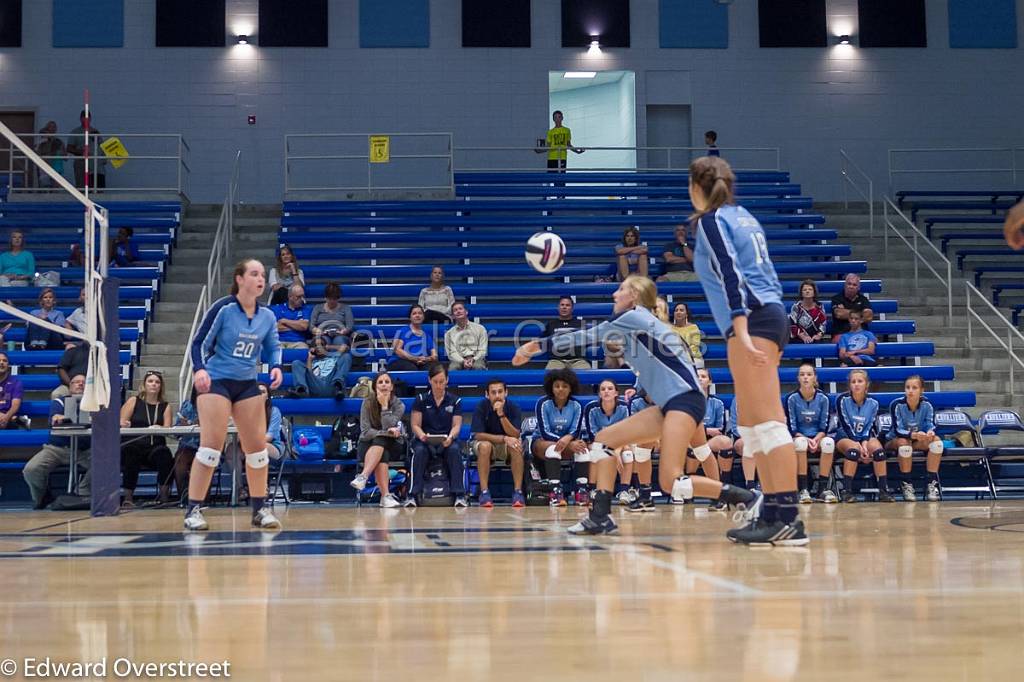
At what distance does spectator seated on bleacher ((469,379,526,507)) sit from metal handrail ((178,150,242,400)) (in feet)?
11.1

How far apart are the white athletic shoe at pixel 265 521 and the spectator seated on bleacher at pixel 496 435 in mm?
3736

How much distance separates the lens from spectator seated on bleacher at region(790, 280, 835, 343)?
46.0 feet

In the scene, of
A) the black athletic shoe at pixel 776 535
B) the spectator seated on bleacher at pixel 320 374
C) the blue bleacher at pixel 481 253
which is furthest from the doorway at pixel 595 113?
the black athletic shoe at pixel 776 535

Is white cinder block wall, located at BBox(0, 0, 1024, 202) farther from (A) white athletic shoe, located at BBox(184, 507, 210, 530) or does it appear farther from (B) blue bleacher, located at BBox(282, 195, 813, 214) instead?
(A) white athletic shoe, located at BBox(184, 507, 210, 530)

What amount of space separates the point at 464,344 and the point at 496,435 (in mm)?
2194

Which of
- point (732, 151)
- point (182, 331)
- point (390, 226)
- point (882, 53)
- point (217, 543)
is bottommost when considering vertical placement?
point (217, 543)

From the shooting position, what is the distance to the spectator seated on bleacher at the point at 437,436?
36.8ft

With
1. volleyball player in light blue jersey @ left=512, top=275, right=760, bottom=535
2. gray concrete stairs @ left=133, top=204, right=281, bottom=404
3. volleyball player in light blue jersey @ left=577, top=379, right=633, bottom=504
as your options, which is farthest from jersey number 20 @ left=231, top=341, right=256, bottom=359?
gray concrete stairs @ left=133, top=204, right=281, bottom=404

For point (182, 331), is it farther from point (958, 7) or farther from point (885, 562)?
point (958, 7)

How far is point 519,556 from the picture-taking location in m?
5.47

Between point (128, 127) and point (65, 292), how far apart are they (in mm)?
6448

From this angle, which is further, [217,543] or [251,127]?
[251,127]

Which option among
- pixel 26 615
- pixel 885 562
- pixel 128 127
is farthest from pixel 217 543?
pixel 128 127

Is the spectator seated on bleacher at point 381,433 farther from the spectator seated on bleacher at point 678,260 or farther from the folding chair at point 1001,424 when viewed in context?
the folding chair at point 1001,424
